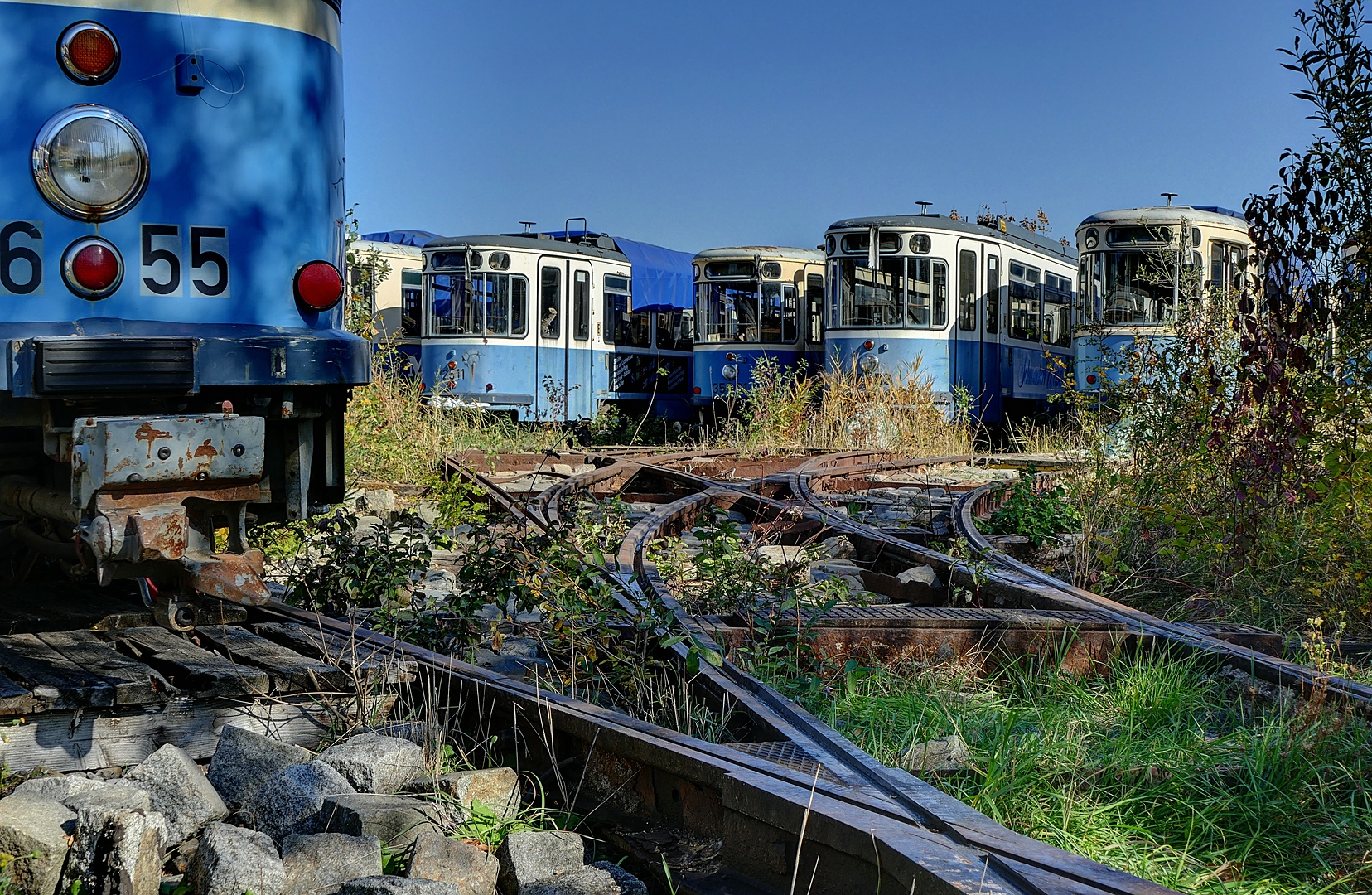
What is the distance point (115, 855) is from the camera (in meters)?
2.26

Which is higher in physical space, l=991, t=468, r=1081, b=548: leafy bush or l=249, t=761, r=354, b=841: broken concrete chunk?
l=991, t=468, r=1081, b=548: leafy bush

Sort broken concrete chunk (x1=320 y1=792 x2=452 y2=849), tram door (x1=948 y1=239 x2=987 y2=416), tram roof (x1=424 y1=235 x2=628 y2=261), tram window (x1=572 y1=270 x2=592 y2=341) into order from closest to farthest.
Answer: broken concrete chunk (x1=320 y1=792 x2=452 y2=849) < tram door (x1=948 y1=239 x2=987 y2=416) < tram roof (x1=424 y1=235 x2=628 y2=261) < tram window (x1=572 y1=270 x2=592 y2=341)

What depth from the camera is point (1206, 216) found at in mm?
15039

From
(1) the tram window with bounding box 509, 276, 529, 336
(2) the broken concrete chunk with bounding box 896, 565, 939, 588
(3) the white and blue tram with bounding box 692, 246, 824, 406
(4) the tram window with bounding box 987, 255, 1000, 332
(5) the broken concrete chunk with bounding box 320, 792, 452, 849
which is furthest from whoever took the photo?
(3) the white and blue tram with bounding box 692, 246, 824, 406

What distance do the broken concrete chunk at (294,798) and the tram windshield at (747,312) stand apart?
17069 millimetres

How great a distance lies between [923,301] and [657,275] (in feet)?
30.2

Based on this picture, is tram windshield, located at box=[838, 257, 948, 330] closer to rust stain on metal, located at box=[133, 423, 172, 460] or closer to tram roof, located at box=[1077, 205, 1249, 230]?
tram roof, located at box=[1077, 205, 1249, 230]

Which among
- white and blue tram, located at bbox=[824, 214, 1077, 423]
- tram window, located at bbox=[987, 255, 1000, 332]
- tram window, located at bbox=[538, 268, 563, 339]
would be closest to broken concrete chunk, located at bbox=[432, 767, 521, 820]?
white and blue tram, located at bbox=[824, 214, 1077, 423]

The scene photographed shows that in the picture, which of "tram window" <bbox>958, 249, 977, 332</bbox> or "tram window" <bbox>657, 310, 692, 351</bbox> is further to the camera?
"tram window" <bbox>657, 310, 692, 351</bbox>

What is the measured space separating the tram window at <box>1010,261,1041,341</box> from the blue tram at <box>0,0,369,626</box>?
15014 millimetres

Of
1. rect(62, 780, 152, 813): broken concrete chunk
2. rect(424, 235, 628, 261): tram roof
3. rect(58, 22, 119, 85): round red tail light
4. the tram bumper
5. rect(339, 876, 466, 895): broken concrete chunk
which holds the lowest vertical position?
rect(339, 876, 466, 895): broken concrete chunk

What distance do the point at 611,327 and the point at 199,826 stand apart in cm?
1787

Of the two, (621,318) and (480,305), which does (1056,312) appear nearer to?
(621,318)

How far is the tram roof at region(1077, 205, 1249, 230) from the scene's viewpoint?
1481 cm
